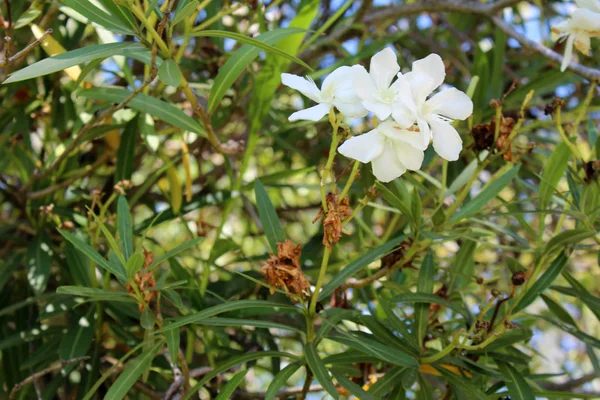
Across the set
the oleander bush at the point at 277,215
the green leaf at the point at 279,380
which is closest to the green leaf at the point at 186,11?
the oleander bush at the point at 277,215

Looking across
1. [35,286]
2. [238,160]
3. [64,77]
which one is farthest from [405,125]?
[64,77]

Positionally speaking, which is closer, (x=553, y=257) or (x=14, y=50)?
(x=553, y=257)

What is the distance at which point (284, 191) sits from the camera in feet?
8.43

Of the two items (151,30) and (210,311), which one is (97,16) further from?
(210,311)

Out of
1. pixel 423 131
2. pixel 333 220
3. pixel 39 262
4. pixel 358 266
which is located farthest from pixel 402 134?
pixel 39 262

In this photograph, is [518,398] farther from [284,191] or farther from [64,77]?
[284,191]

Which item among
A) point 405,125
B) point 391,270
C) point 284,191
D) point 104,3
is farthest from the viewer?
point 284,191

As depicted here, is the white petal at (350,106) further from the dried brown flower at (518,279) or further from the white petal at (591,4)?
the white petal at (591,4)

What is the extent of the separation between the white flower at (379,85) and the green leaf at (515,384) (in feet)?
1.50

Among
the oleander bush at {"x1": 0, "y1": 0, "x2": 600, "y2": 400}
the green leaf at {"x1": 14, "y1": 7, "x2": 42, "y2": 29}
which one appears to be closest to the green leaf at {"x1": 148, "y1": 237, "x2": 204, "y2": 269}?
the oleander bush at {"x1": 0, "y1": 0, "x2": 600, "y2": 400}

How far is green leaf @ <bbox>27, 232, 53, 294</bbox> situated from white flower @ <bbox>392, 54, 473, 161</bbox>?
76 cm

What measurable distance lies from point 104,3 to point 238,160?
0.86 m

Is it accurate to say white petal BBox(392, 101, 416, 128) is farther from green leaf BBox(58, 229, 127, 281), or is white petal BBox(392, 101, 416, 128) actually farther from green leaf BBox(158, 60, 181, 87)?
green leaf BBox(58, 229, 127, 281)

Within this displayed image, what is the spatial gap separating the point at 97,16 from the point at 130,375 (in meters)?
0.46
